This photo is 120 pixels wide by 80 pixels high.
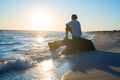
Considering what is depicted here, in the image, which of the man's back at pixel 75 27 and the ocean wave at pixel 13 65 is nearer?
the ocean wave at pixel 13 65

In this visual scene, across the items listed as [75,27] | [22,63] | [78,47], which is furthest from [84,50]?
[22,63]

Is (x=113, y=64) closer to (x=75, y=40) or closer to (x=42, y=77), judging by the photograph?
(x=42, y=77)

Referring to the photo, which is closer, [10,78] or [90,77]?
[90,77]

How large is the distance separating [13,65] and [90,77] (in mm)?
3381

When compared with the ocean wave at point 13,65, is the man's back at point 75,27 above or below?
above

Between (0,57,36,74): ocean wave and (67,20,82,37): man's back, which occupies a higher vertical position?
(67,20,82,37): man's back

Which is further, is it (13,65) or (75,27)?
(75,27)

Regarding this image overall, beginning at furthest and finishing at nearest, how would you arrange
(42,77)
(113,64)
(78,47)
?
1. (78,47)
2. (113,64)
3. (42,77)

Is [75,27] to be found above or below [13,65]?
above

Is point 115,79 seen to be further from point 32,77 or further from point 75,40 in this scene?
point 75,40

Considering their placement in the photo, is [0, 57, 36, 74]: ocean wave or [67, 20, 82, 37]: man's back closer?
[0, 57, 36, 74]: ocean wave

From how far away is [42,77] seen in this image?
612 centimetres

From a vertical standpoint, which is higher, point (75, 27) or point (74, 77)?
point (75, 27)

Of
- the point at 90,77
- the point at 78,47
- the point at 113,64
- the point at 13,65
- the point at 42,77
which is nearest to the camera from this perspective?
the point at 90,77
